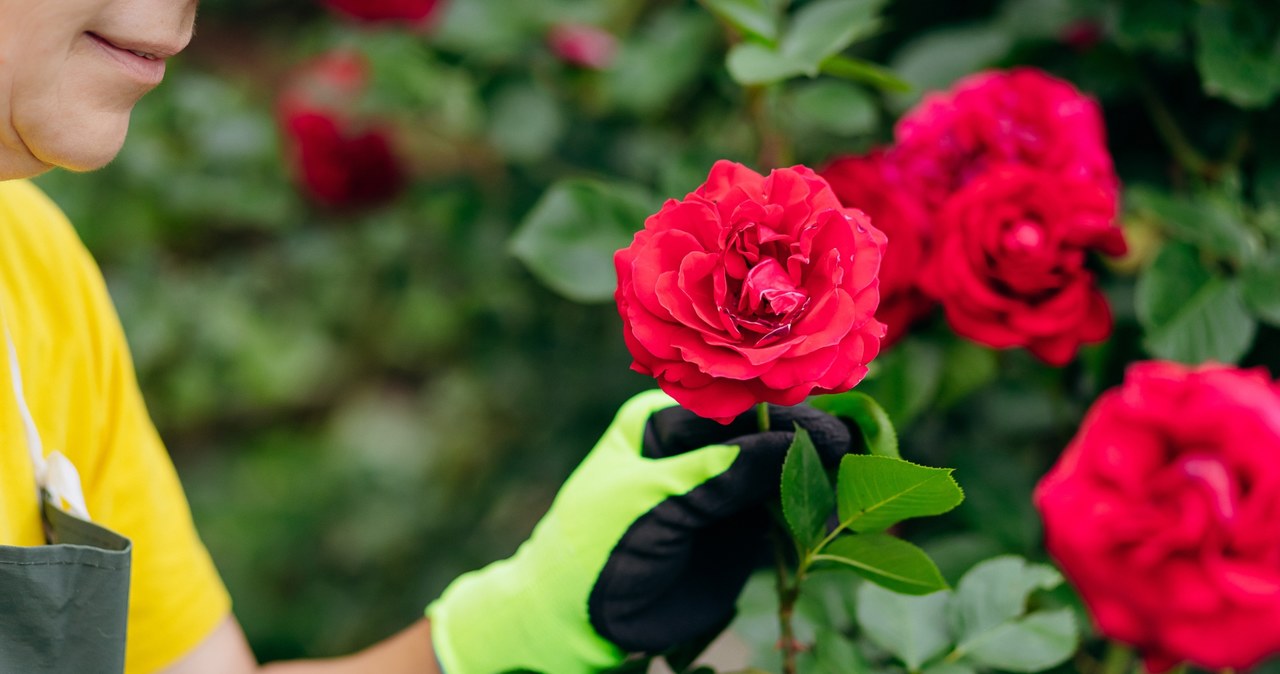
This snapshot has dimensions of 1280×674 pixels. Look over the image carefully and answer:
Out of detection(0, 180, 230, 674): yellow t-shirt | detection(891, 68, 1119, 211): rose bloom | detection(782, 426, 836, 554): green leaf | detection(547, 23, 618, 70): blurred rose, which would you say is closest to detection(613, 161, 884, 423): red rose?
detection(782, 426, 836, 554): green leaf

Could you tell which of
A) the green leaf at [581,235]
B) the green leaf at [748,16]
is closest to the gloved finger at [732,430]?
the green leaf at [581,235]

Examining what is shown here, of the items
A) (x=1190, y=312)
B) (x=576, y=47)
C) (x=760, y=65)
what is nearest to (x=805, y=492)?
(x=760, y=65)

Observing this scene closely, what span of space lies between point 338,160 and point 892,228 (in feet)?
4.42

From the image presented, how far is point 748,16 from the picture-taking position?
1120 millimetres

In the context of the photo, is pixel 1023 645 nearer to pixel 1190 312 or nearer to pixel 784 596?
pixel 784 596

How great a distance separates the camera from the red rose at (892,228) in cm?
103

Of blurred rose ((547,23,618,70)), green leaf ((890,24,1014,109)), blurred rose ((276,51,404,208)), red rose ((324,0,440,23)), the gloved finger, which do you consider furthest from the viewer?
blurred rose ((276,51,404,208))

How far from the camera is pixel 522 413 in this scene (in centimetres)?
219

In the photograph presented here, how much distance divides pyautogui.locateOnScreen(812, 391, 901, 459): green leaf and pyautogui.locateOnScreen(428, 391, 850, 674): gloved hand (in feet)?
0.10

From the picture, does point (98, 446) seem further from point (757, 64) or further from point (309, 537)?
point (309, 537)

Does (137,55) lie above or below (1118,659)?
above

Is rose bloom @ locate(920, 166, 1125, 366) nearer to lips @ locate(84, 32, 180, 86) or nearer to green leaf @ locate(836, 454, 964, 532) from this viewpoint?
green leaf @ locate(836, 454, 964, 532)

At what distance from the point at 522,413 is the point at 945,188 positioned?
1245 mm

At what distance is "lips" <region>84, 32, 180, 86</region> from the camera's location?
0.73 m
